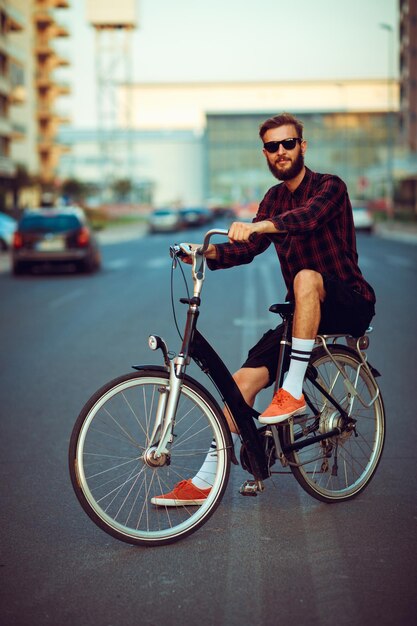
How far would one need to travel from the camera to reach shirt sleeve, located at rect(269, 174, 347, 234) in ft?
13.8

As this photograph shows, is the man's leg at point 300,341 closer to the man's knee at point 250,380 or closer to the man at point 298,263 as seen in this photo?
the man at point 298,263

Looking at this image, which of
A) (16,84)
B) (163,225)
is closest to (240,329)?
(163,225)

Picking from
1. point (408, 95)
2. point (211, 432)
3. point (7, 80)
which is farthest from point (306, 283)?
point (408, 95)

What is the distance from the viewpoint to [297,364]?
4.34m

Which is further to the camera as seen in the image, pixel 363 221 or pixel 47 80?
pixel 47 80

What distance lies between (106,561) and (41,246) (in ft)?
61.8

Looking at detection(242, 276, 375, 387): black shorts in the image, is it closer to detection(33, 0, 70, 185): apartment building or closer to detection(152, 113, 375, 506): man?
detection(152, 113, 375, 506): man

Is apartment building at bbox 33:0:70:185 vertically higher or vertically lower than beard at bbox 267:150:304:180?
higher

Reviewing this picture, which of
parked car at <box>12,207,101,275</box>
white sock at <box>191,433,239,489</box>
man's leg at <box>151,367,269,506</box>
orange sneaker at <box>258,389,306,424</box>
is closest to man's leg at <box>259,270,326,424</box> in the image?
orange sneaker at <box>258,389,306,424</box>

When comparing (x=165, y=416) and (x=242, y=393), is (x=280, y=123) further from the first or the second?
(x=165, y=416)

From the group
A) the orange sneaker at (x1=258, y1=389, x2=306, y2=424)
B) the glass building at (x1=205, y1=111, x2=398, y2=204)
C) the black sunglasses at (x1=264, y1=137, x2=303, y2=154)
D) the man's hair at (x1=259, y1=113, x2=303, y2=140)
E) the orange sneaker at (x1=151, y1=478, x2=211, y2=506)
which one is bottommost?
the orange sneaker at (x1=151, y1=478, x2=211, y2=506)

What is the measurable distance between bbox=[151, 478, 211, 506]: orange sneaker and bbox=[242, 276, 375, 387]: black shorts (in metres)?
0.58

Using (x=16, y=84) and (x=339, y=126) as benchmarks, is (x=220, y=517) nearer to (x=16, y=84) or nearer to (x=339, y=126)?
(x=16, y=84)

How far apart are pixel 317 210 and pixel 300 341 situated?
0.56m
